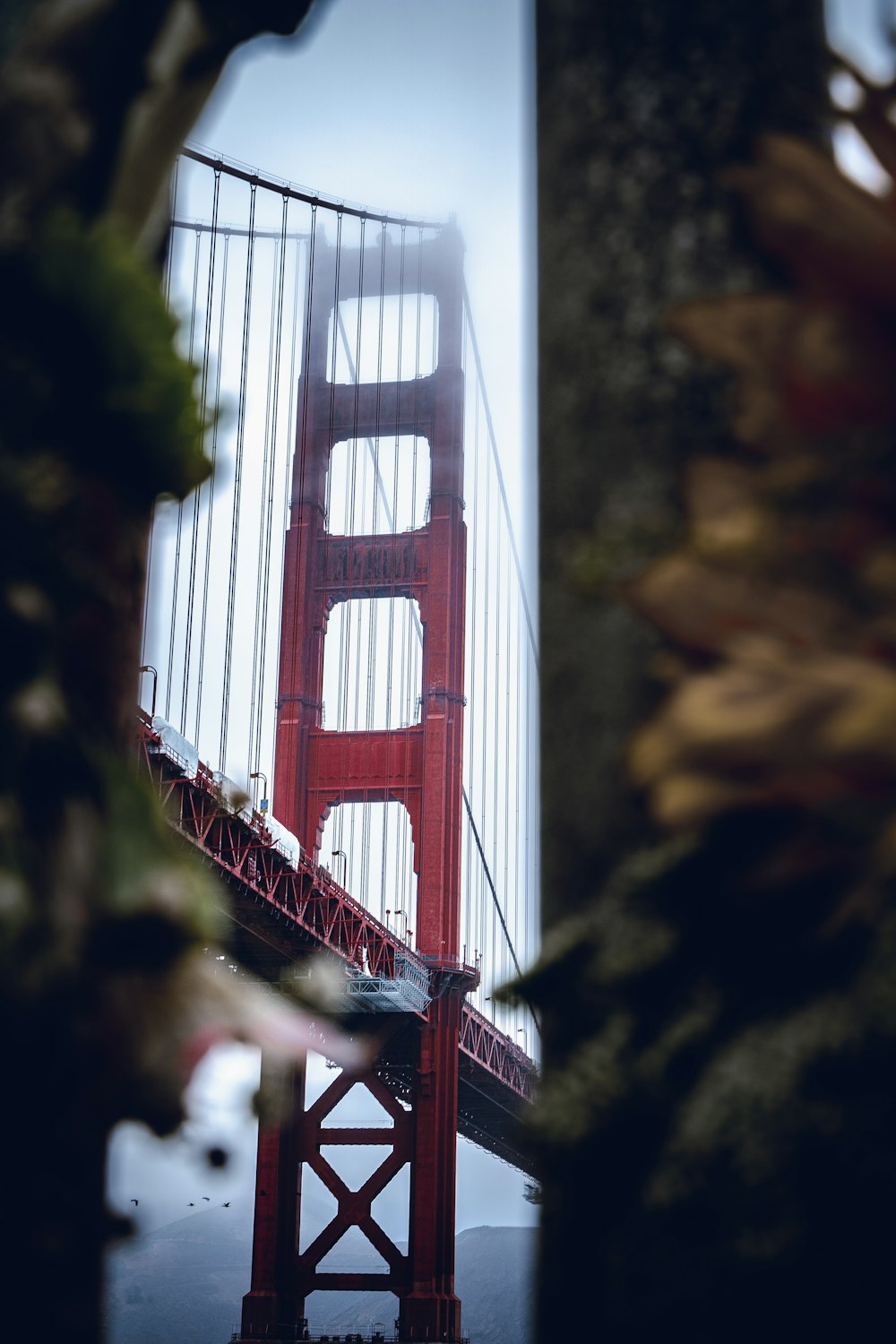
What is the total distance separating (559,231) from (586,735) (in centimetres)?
31

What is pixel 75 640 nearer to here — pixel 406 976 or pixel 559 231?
pixel 559 231

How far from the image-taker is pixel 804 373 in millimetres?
703

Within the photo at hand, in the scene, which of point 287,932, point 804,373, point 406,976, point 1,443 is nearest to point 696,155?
point 804,373

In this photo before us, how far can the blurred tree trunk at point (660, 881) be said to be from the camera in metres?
0.65

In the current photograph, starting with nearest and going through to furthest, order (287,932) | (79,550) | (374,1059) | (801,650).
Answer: (801,650) → (79,550) → (287,932) → (374,1059)

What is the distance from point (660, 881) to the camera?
0.72 m

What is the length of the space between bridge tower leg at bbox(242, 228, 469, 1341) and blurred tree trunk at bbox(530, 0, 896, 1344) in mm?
18494

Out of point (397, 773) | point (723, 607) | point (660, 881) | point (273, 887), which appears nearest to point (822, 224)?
point (723, 607)

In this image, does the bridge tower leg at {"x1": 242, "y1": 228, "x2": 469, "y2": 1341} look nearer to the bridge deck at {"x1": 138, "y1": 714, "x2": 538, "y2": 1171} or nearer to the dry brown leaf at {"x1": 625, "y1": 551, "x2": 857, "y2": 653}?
the bridge deck at {"x1": 138, "y1": 714, "x2": 538, "y2": 1171}

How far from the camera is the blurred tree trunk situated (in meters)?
0.65

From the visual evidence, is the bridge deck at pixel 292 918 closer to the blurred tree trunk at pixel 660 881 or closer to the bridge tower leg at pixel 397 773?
the bridge tower leg at pixel 397 773

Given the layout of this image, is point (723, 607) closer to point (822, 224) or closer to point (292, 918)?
point (822, 224)

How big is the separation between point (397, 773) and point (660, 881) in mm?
19578

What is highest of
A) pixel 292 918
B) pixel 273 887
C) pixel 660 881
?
pixel 273 887
